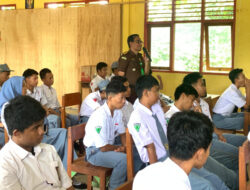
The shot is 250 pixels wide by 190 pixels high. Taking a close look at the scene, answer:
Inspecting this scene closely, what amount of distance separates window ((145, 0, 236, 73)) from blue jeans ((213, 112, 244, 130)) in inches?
74.4

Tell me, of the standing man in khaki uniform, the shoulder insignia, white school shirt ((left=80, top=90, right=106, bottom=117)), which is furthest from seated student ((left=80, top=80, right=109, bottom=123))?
the shoulder insignia

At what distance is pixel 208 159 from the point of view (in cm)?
237

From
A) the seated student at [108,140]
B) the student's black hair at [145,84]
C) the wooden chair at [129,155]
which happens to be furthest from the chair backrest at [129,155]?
the student's black hair at [145,84]

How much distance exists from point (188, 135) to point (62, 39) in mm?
5802

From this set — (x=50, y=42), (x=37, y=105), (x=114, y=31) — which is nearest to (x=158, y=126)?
(x=37, y=105)

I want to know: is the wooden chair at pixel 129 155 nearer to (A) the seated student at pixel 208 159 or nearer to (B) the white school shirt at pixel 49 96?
(A) the seated student at pixel 208 159

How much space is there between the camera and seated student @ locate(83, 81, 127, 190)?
243 cm

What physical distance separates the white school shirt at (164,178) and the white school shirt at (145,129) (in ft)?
2.91

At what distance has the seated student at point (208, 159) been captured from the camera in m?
2.35

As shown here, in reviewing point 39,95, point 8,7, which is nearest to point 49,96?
point 39,95

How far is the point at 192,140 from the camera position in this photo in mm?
1371

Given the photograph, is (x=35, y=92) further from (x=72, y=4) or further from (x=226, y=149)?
(x=72, y=4)

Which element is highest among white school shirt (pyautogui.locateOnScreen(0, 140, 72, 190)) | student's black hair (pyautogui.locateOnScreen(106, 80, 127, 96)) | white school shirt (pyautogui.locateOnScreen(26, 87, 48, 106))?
student's black hair (pyautogui.locateOnScreen(106, 80, 127, 96))

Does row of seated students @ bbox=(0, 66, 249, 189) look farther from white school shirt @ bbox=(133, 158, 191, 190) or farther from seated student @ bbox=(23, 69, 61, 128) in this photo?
seated student @ bbox=(23, 69, 61, 128)
